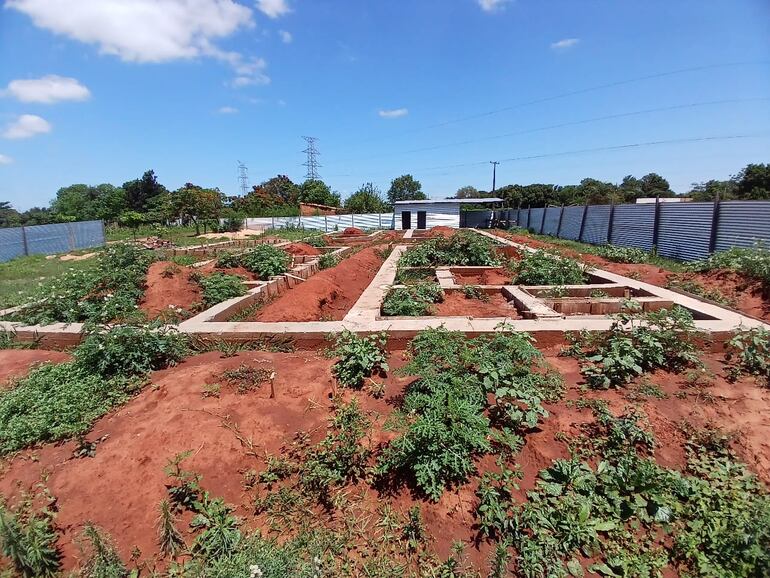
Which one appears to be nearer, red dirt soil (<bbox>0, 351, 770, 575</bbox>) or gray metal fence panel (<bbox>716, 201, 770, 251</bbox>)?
red dirt soil (<bbox>0, 351, 770, 575</bbox>)

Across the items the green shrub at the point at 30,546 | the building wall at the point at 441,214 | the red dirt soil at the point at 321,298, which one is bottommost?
the green shrub at the point at 30,546

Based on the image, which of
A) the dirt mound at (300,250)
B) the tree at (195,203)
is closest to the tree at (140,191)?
the tree at (195,203)

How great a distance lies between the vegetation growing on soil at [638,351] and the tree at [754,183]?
3905 centimetres

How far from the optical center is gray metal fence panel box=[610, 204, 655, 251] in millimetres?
12598

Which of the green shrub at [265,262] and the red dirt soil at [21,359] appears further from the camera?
the green shrub at [265,262]

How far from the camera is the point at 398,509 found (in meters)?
2.51

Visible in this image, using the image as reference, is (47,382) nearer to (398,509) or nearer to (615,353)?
(398,509)

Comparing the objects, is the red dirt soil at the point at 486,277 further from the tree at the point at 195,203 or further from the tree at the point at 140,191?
the tree at the point at 140,191

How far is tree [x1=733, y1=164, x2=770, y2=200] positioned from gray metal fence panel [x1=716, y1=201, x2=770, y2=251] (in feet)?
101

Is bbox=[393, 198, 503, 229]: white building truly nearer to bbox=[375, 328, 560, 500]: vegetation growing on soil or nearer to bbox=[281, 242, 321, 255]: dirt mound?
bbox=[281, 242, 321, 255]: dirt mound

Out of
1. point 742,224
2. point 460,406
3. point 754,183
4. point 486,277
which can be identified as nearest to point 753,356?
point 460,406

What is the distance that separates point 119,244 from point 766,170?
46.8m

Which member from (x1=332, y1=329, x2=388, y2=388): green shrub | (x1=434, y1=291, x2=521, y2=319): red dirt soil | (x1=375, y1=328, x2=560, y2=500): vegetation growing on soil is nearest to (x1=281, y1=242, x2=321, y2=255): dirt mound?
(x1=434, y1=291, x2=521, y2=319): red dirt soil

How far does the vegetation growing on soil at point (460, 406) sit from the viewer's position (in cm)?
255
